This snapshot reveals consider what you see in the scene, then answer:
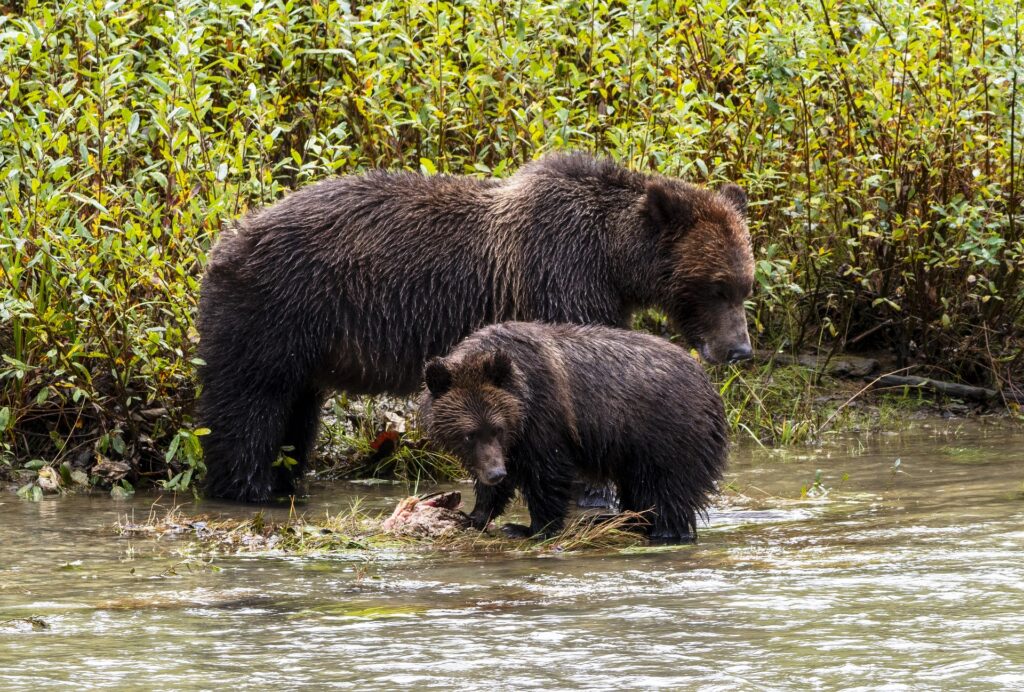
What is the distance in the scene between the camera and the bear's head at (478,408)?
7.29 meters

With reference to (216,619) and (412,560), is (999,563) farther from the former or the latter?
(216,619)

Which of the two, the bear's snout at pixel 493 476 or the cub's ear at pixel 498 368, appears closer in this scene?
the bear's snout at pixel 493 476

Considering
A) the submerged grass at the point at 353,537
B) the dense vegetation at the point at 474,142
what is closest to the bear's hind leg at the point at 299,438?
the dense vegetation at the point at 474,142

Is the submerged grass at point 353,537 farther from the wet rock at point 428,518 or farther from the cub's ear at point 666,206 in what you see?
the cub's ear at point 666,206

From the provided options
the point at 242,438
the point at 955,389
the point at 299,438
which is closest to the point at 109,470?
the point at 242,438

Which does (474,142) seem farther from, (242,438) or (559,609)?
(559,609)

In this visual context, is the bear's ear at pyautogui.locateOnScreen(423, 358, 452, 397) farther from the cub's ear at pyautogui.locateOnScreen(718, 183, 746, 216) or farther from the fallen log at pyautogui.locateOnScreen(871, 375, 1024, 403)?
the fallen log at pyautogui.locateOnScreen(871, 375, 1024, 403)

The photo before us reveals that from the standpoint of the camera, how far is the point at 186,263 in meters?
9.50

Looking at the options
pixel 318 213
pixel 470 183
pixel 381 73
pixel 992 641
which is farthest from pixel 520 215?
pixel 992 641

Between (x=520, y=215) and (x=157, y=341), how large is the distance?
226 cm

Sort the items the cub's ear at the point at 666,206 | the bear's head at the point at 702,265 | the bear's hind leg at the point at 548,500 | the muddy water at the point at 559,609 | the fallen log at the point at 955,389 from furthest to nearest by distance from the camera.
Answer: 1. the fallen log at the point at 955,389
2. the bear's head at the point at 702,265
3. the cub's ear at the point at 666,206
4. the bear's hind leg at the point at 548,500
5. the muddy water at the point at 559,609

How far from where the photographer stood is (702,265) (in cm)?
891

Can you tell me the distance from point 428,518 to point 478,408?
821 mm

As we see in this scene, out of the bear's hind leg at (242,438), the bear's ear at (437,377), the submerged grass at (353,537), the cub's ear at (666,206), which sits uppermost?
the cub's ear at (666,206)
